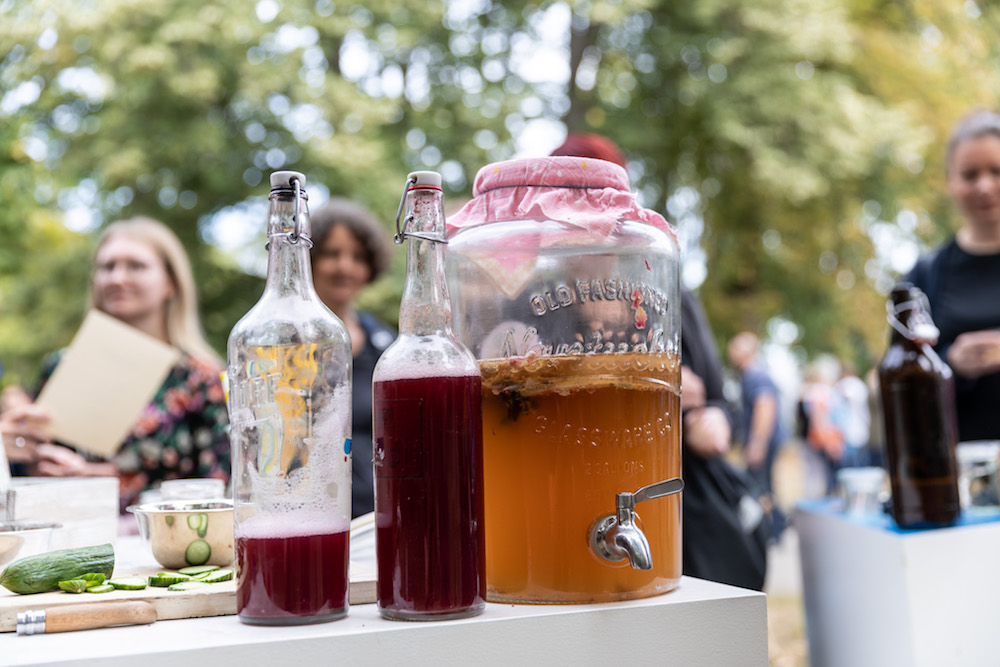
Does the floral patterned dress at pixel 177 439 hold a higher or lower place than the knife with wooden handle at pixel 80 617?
higher

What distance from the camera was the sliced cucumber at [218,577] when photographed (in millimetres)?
1063

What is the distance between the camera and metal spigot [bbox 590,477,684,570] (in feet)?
3.09

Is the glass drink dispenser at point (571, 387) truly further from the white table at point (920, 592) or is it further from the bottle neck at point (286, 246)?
the white table at point (920, 592)

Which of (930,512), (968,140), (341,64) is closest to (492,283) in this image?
(930,512)

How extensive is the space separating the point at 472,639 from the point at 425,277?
363 mm

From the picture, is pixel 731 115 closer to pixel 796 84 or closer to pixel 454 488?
pixel 796 84

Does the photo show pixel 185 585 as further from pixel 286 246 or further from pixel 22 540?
pixel 286 246

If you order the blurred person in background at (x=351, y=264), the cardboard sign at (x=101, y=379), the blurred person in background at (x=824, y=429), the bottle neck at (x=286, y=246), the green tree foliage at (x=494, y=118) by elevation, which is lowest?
the blurred person in background at (x=824, y=429)

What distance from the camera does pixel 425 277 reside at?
0.95 m

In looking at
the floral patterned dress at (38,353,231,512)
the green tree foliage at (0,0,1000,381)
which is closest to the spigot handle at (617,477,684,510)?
the floral patterned dress at (38,353,231,512)

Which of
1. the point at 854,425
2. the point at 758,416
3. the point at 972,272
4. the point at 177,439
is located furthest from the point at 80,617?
the point at 854,425

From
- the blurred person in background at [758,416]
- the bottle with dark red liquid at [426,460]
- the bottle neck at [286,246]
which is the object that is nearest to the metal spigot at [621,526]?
the bottle with dark red liquid at [426,460]

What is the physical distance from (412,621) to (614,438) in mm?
284

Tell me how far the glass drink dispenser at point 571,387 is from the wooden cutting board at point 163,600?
22 cm
